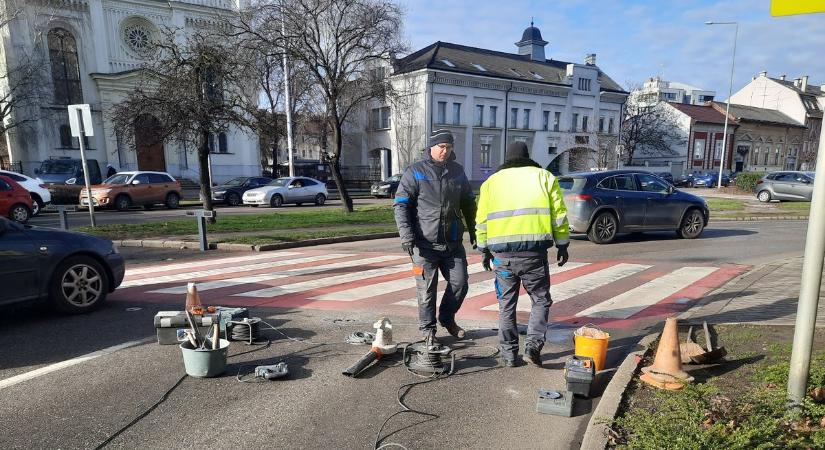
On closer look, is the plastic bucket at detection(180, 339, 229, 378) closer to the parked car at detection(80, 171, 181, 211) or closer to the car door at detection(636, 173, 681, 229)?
the car door at detection(636, 173, 681, 229)

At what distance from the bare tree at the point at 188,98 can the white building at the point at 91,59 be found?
13861 mm

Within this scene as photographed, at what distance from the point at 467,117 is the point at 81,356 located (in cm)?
3954

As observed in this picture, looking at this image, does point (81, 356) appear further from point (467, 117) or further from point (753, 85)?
point (753, 85)

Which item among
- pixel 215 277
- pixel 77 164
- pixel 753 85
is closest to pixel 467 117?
pixel 77 164

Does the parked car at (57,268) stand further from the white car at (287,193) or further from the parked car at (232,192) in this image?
the parked car at (232,192)

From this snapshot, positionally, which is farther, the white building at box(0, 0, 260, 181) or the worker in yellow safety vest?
the white building at box(0, 0, 260, 181)

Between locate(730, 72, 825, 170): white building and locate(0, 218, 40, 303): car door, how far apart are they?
82043 mm

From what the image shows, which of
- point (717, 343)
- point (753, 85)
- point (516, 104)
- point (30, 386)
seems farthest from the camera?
point (753, 85)

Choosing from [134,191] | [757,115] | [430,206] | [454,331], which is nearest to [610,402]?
[454,331]

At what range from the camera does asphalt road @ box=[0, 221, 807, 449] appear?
124 inches

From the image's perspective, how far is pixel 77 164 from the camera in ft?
71.4

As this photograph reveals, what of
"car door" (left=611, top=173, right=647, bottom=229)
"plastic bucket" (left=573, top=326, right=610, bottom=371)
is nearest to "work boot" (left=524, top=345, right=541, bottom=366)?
"plastic bucket" (left=573, top=326, right=610, bottom=371)

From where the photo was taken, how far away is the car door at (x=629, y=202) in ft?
36.7

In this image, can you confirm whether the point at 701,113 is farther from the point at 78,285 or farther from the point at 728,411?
the point at 78,285
